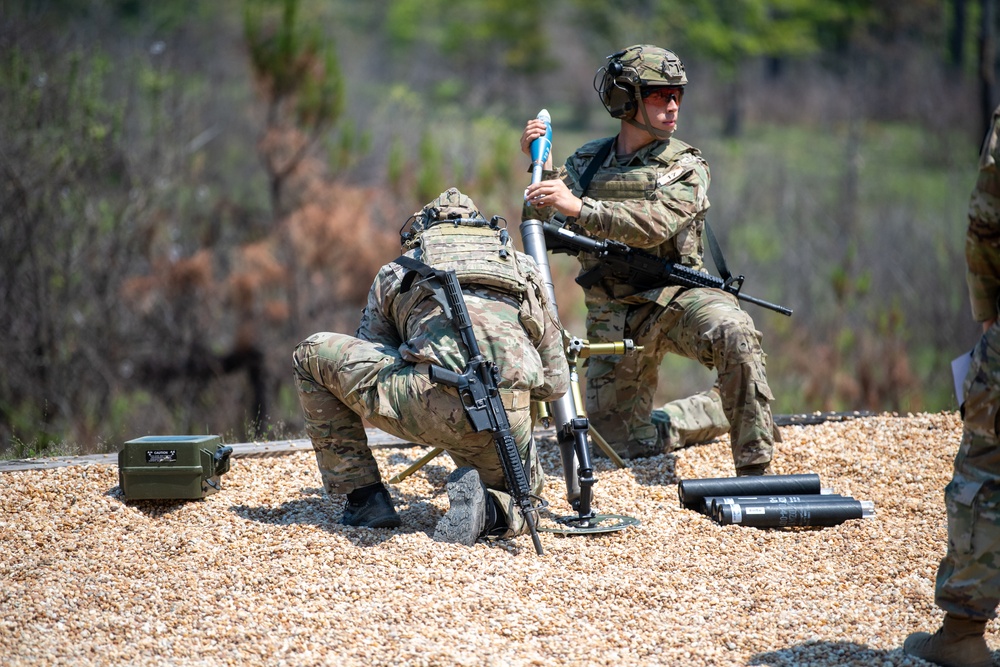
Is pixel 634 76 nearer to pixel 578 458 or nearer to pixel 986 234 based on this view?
pixel 578 458

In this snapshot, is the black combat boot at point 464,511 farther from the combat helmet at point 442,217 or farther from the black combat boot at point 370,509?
the combat helmet at point 442,217

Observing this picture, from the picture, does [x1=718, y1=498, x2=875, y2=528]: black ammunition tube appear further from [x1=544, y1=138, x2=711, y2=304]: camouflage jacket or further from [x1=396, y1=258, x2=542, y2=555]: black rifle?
[x1=544, y1=138, x2=711, y2=304]: camouflage jacket

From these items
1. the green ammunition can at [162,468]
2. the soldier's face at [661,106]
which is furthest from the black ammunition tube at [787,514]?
the green ammunition can at [162,468]

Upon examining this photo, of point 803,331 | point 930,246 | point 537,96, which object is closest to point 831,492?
point 803,331

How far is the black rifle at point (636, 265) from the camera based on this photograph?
19.2 feet

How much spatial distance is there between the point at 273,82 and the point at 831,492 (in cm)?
1283

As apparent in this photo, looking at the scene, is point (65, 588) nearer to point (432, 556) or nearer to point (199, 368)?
point (432, 556)

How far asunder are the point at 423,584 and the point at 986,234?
2365mm

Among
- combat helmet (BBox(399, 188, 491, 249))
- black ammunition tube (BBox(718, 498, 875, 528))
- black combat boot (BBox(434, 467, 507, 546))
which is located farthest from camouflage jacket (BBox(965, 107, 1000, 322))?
combat helmet (BBox(399, 188, 491, 249))

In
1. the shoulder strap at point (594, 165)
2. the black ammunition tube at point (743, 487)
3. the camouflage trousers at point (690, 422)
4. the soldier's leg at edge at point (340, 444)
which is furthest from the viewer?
the camouflage trousers at point (690, 422)

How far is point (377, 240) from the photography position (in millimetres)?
16750

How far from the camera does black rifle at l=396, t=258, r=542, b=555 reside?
176 inches

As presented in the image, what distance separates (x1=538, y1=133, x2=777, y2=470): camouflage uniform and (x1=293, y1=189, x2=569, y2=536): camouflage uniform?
100 centimetres

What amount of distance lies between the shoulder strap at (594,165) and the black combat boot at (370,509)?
2189mm
